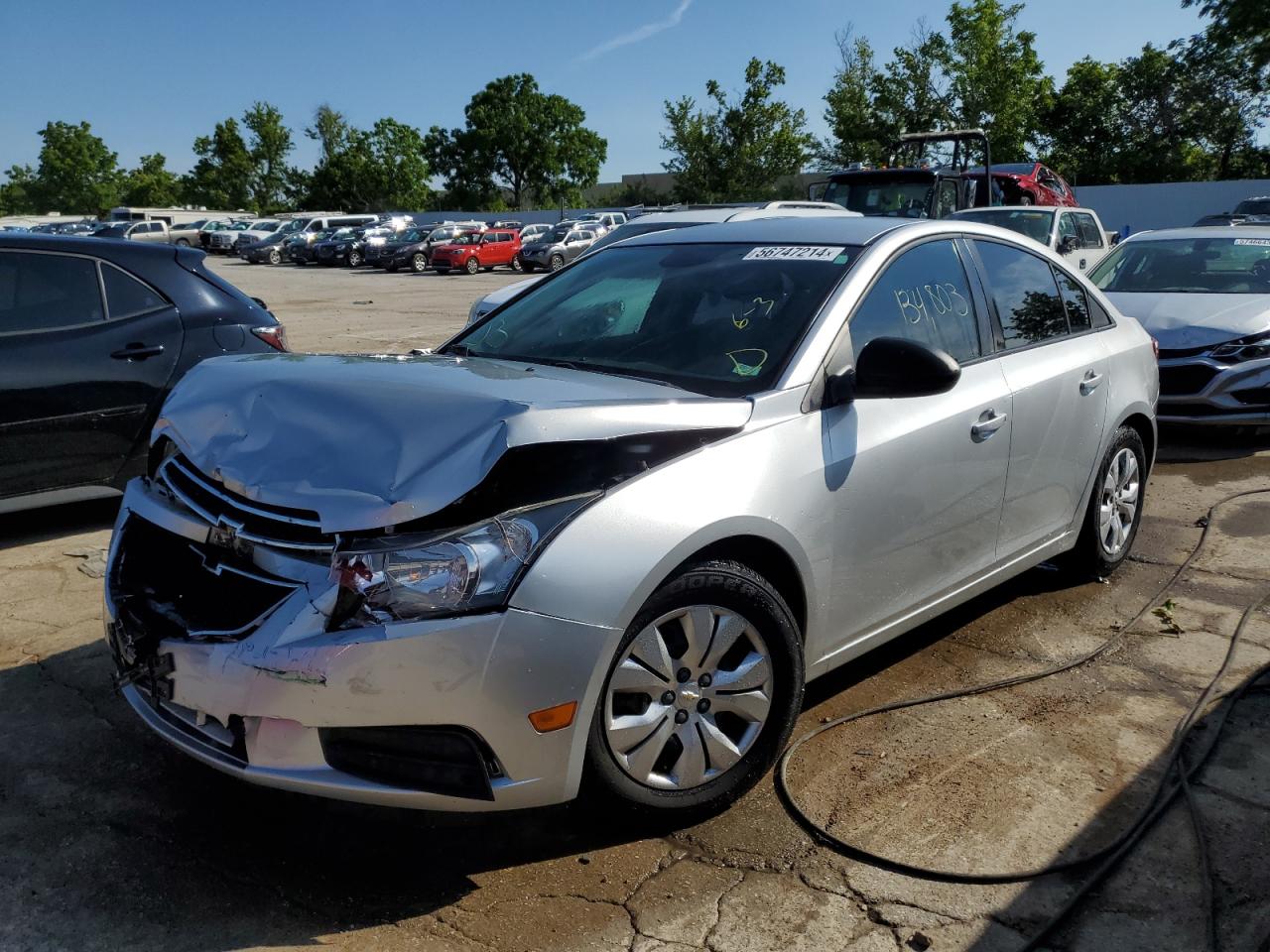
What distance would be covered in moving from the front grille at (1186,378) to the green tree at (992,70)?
37504mm

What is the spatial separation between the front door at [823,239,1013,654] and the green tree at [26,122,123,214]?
Result: 11422cm

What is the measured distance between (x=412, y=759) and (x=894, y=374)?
5.88ft

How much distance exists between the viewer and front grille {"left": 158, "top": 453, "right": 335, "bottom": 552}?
8.45 ft

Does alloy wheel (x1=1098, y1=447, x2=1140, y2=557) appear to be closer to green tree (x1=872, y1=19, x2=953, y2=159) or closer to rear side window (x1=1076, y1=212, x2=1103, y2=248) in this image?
rear side window (x1=1076, y1=212, x2=1103, y2=248)

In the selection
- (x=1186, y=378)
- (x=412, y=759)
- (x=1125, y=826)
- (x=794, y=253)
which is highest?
(x=794, y=253)

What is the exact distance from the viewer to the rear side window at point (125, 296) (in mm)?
5770

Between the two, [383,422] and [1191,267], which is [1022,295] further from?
[1191,267]

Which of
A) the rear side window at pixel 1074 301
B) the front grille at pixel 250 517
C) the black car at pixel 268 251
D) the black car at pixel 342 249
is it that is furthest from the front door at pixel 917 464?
the black car at pixel 268 251

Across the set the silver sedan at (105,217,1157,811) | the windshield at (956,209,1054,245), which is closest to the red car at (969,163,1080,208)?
the windshield at (956,209,1054,245)

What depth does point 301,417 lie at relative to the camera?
2.83 m

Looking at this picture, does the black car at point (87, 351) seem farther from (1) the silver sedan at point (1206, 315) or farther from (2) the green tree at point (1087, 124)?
(2) the green tree at point (1087, 124)

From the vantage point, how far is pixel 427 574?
2.46 meters

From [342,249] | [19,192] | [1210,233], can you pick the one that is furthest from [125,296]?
[19,192]

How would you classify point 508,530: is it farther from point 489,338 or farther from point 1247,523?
point 1247,523
